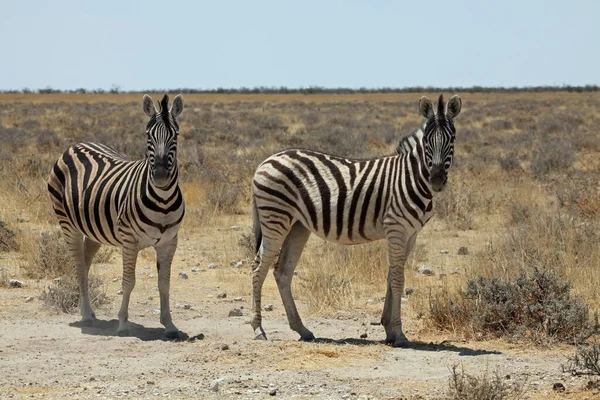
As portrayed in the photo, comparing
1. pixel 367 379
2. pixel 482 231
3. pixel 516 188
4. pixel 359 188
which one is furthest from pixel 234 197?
pixel 367 379

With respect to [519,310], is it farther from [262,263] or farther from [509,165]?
[509,165]

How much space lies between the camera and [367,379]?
21.1 feet

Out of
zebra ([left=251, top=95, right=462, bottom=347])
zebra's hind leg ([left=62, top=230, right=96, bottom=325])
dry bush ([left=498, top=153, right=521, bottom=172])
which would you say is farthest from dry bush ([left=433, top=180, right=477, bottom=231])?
zebra's hind leg ([left=62, top=230, right=96, bottom=325])

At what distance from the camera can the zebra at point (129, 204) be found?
26.2 feet

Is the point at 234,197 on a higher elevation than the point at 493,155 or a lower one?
lower

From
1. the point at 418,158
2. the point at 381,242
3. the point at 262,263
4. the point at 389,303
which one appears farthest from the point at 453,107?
the point at 381,242

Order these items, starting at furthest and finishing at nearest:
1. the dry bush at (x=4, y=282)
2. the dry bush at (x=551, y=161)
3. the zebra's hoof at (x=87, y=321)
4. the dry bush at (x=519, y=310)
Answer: the dry bush at (x=551, y=161) < the dry bush at (x=4, y=282) < the zebra's hoof at (x=87, y=321) < the dry bush at (x=519, y=310)

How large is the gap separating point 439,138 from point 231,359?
271 centimetres

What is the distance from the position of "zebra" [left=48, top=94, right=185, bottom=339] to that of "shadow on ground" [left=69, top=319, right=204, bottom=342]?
0.26 ft

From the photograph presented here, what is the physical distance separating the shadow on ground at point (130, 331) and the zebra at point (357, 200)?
0.84m

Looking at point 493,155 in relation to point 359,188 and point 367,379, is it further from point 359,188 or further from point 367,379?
point 367,379

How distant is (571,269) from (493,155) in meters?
14.3

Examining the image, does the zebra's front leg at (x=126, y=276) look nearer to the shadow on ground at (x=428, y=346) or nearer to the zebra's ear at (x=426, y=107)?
the shadow on ground at (x=428, y=346)

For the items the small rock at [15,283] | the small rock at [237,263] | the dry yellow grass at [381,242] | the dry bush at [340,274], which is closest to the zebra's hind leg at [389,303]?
the dry yellow grass at [381,242]
